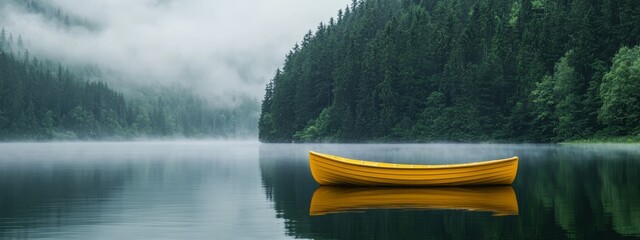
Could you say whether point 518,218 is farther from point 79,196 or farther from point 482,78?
point 482,78

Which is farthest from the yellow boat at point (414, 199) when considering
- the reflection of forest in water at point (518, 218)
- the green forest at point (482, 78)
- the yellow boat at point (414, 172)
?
the green forest at point (482, 78)

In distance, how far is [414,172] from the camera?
43.4 m

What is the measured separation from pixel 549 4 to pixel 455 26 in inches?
867

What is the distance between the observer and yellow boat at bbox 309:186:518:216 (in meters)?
33.4

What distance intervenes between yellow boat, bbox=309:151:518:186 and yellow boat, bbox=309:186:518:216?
1.91 feet

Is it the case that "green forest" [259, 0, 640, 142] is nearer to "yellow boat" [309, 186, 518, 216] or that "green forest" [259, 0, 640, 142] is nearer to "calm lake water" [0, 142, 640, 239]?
"calm lake water" [0, 142, 640, 239]

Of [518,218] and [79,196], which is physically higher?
[79,196]

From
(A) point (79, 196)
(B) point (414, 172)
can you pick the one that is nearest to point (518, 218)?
(B) point (414, 172)

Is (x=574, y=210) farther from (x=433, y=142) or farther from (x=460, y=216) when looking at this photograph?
(x=433, y=142)

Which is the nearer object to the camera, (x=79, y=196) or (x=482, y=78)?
(x=79, y=196)

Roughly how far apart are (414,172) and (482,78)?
105 m

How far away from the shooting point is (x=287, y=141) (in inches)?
7844

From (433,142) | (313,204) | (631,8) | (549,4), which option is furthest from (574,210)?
(549,4)

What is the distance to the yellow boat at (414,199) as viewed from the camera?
33.4m
